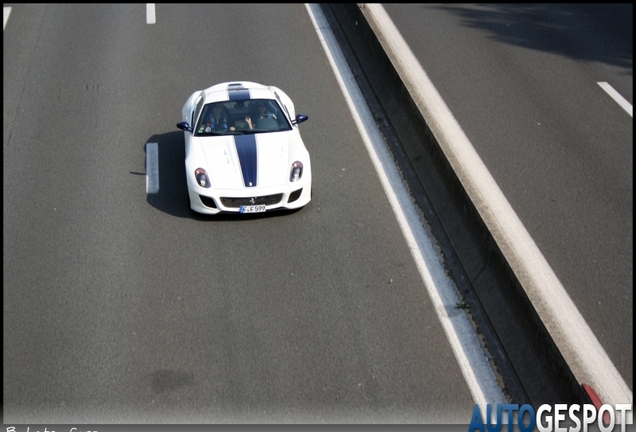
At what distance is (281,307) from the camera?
9188 mm

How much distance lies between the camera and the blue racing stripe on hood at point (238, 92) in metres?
12.3

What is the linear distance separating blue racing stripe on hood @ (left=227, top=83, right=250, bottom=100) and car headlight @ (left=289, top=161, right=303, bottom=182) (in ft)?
6.01

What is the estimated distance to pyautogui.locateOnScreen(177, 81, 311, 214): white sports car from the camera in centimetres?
1077

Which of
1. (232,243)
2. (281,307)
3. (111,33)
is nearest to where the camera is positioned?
(281,307)

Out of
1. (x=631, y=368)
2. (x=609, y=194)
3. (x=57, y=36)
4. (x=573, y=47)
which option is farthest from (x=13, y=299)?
(x=573, y=47)

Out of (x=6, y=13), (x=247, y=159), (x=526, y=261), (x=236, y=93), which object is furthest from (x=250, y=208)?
(x=6, y=13)

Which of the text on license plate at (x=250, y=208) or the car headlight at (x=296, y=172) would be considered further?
the car headlight at (x=296, y=172)

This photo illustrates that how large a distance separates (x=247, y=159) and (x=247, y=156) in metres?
0.07

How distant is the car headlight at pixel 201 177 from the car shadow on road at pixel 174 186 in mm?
566

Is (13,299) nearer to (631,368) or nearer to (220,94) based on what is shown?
(220,94)

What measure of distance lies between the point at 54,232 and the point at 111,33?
9.09 metres

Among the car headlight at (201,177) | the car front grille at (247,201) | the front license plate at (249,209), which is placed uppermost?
the car headlight at (201,177)

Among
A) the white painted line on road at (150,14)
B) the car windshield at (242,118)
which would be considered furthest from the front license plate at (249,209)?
the white painted line on road at (150,14)

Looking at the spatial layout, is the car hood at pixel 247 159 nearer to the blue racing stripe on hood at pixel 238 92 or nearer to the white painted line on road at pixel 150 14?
the blue racing stripe on hood at pixel 238 92
